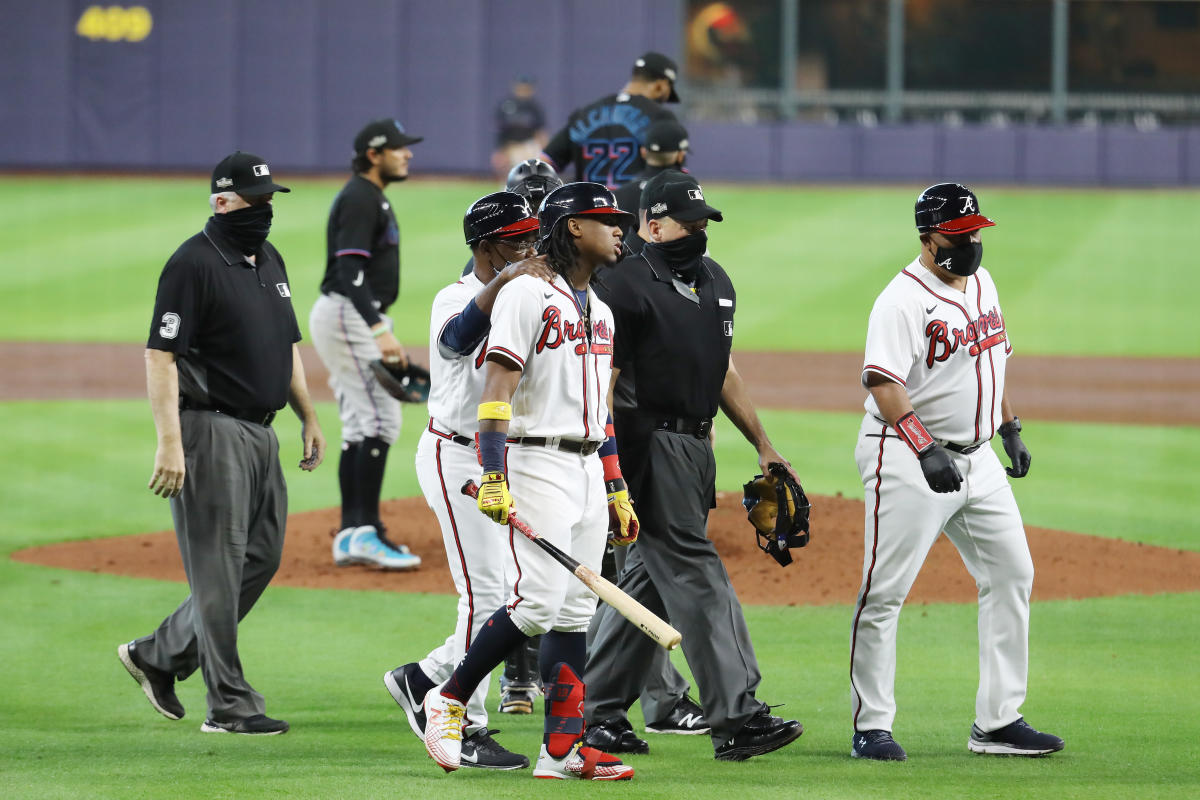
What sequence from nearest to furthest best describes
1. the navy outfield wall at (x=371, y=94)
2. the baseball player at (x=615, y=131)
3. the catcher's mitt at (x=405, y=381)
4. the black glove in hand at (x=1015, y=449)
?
the black glove in hand at (x=1015, y=449) < the catcher's mitt at (x=405, y=381) < the baseball player at (x=615, y=131) < the navy outfield wall at (x=371, y=94)

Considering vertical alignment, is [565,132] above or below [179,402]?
above

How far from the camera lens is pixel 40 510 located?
10.5 m

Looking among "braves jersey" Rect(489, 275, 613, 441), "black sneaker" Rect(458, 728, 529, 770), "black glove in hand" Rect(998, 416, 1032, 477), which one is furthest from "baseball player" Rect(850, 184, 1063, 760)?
"black sneaker" Rect(458, 728, 529, 770)

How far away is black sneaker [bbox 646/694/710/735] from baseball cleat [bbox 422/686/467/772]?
1.07 metres

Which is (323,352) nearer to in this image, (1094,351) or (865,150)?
(1094,351)

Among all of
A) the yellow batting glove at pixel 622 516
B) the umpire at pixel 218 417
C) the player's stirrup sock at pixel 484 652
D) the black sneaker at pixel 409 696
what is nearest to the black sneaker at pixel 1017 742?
the yellow batting glove at pixel 622 516

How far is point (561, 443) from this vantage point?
16.9 ft

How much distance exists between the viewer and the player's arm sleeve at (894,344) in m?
5.52

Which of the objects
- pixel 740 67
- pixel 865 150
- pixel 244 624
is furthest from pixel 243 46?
pixel 244 624

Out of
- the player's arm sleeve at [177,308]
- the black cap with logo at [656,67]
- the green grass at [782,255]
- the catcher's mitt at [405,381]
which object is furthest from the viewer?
the green grass at [782,255]

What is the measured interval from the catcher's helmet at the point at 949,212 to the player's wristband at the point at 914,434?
2.08 ft

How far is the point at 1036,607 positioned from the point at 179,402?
14.0 ft

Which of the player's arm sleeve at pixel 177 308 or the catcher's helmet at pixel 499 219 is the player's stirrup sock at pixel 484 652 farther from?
the player's arm sleeve at pixel 177 308

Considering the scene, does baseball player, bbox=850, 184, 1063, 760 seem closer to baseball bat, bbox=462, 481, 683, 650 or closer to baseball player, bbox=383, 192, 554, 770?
baseball bat, bbox=462, 481, 683, 650
